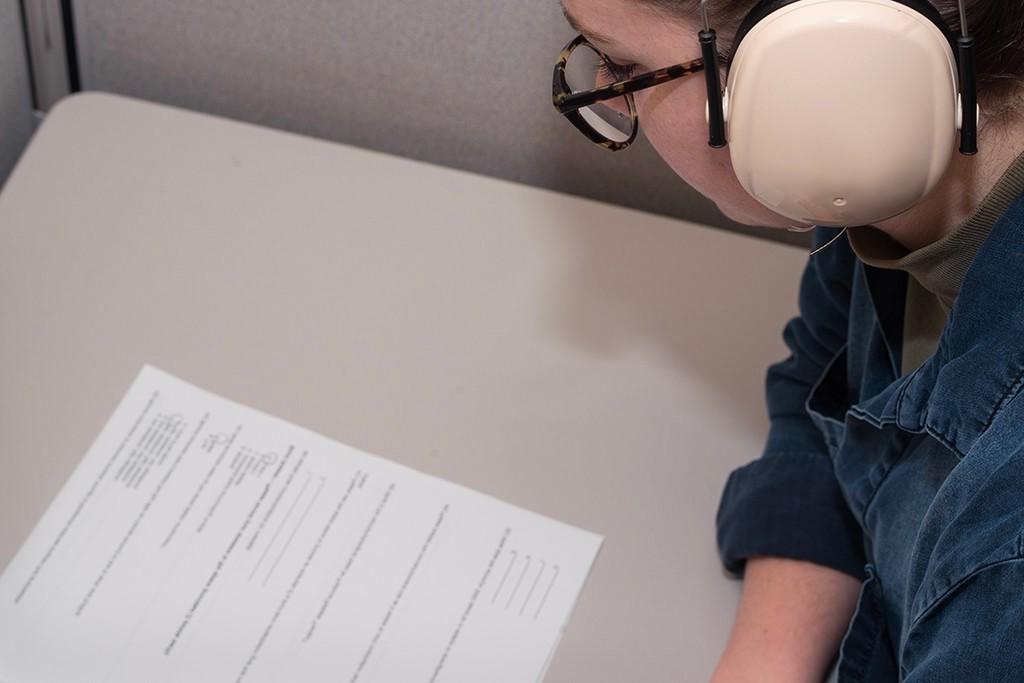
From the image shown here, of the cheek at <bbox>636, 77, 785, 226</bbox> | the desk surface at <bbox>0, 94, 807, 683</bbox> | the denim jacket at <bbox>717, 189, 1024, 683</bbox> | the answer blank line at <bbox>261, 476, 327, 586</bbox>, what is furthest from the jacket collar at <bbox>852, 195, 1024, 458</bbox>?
the answer blank line at <bbox>261, 476, 327, 586</bbox>

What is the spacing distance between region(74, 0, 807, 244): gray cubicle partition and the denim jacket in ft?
0.77

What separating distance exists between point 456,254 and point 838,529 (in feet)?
1.27

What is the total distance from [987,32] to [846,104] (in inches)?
3.2

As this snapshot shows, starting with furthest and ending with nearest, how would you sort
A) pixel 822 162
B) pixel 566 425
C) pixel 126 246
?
pixel 126 246, pixel 566 425, pixel 822 162

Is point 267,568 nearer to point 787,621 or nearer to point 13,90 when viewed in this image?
point 787,621

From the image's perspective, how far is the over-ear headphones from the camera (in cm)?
52

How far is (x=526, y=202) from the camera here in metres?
1.04

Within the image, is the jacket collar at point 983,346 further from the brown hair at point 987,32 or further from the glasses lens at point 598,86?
the glasses lens at point 598,86

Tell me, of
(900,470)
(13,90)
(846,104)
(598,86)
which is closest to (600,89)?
(598,86)

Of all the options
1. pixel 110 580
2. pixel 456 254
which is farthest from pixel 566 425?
pixel 110 580

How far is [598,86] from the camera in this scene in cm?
68

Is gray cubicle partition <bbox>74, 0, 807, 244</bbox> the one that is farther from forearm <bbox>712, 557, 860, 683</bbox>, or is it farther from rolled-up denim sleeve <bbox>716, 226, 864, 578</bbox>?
forearm <bbox>712, 557, 860, 683</bbox>

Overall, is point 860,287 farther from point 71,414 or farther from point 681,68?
point 71,414

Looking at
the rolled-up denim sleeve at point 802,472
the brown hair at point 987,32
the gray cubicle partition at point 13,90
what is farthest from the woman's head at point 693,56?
the gray cubicle partition at point 13,90
